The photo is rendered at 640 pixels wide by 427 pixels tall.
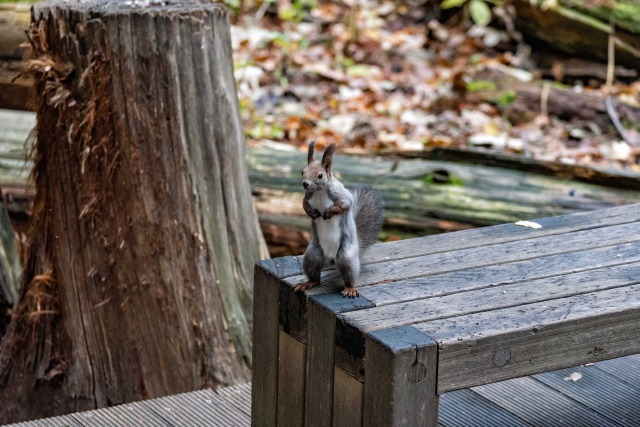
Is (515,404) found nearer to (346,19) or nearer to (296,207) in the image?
(296,207)

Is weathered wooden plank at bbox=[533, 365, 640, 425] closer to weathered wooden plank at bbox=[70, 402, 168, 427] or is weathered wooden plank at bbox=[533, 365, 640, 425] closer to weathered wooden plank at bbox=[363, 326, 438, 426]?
weathered wooden plank at bbox=[363, 326, 438, 426]

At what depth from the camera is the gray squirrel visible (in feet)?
8.41

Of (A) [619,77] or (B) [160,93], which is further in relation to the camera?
(A) [619,77]

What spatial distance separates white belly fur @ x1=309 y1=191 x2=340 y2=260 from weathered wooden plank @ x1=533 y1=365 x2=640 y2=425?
144 cm

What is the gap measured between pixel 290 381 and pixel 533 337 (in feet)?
2.48

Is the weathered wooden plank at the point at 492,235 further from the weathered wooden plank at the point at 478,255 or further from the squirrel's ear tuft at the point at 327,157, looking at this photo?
the squirrel's ear tuft at the point at 327,157

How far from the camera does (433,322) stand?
2449mm

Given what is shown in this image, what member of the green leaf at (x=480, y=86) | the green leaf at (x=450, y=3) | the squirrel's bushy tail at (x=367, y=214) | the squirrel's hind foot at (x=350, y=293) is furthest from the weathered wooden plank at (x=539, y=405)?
the green leaf at (x=450, y=3)

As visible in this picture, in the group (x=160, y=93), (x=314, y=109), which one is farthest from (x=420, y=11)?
(x=160, y=93)

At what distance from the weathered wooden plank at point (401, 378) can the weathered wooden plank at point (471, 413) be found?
1139 mm

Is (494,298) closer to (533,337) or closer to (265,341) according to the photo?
(533,337)

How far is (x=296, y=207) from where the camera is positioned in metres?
5.02

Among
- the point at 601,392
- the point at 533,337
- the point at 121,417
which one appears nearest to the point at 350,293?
the point at 533,337

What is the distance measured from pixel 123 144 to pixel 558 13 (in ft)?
18.5
